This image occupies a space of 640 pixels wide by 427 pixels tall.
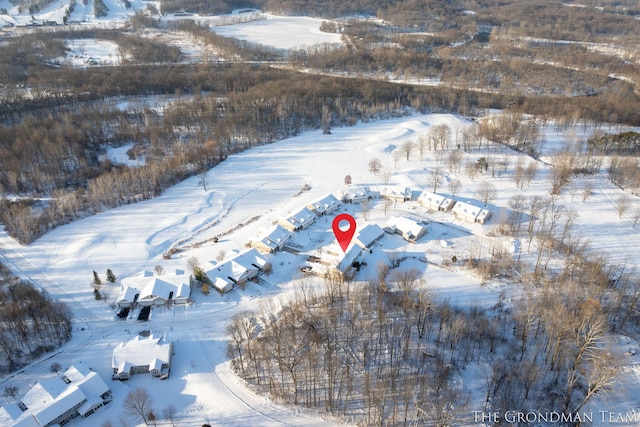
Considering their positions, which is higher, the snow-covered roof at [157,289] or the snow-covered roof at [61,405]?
the snow-covered roof at [157,289]

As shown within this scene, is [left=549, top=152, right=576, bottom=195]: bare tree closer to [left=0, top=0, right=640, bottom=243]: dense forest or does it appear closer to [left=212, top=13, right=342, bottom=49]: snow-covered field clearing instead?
[left=0, top=0, right=640, bottom=243]: dense forest

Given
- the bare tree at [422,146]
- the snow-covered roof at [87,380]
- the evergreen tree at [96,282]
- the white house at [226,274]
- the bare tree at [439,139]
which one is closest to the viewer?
the snow-covered roof at [87,380]

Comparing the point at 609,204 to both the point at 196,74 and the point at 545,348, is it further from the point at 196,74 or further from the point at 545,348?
the point at 196,74

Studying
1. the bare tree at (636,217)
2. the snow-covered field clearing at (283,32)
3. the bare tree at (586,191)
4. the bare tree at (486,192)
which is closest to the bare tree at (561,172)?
the bare tree at (586,191)

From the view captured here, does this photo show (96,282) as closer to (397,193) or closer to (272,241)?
(272,241)

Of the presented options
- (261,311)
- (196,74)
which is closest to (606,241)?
(261,311)

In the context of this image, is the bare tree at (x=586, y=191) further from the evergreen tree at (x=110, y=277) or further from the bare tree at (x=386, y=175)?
the evergreen tree at (x=110, y=277)

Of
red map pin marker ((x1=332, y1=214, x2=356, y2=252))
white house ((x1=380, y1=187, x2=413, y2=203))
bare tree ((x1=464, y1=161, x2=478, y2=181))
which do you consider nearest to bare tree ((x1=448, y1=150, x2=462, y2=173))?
bare tree ((x1=464, y1=161, x2=478, y2=181))
